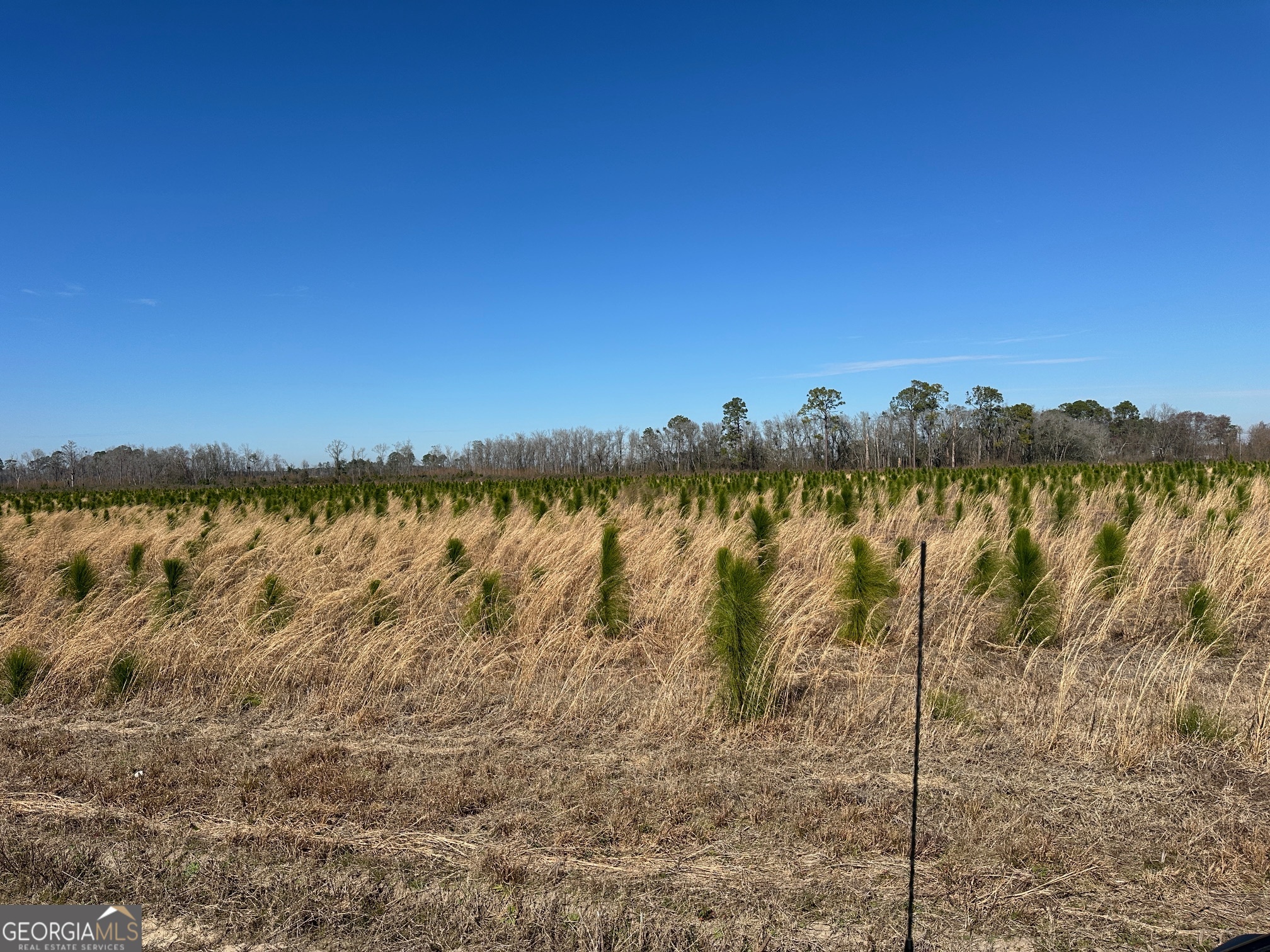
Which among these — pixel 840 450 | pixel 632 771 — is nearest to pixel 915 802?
pixel 632 771

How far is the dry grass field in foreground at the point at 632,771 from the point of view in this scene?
8.66ft

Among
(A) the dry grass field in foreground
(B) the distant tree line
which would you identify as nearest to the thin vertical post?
(A) the dry grass field in foreground

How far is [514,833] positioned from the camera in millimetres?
3203

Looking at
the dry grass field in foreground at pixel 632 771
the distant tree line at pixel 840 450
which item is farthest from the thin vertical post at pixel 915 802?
the distant tree line at pixel 840 450

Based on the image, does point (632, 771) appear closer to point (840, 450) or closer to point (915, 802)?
point (915, 802)

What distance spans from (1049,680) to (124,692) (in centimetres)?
705

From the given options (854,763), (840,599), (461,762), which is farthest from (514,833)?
(840,599)

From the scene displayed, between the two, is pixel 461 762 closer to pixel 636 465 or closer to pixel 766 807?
pixel 766 807

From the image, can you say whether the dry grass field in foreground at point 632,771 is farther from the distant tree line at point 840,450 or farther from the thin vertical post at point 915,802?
the distant tree line at point 840,450

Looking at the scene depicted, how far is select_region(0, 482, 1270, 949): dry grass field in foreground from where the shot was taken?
2641 millimetres

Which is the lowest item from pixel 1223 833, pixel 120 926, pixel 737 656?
pixel 120 926

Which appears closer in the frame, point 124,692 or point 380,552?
point 124,692

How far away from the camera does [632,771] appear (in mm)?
3850

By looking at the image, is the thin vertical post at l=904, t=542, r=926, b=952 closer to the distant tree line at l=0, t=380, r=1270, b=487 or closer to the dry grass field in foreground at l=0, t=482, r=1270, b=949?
the dry grass field in foreground at l=0, t=482, r=1270, b=949
